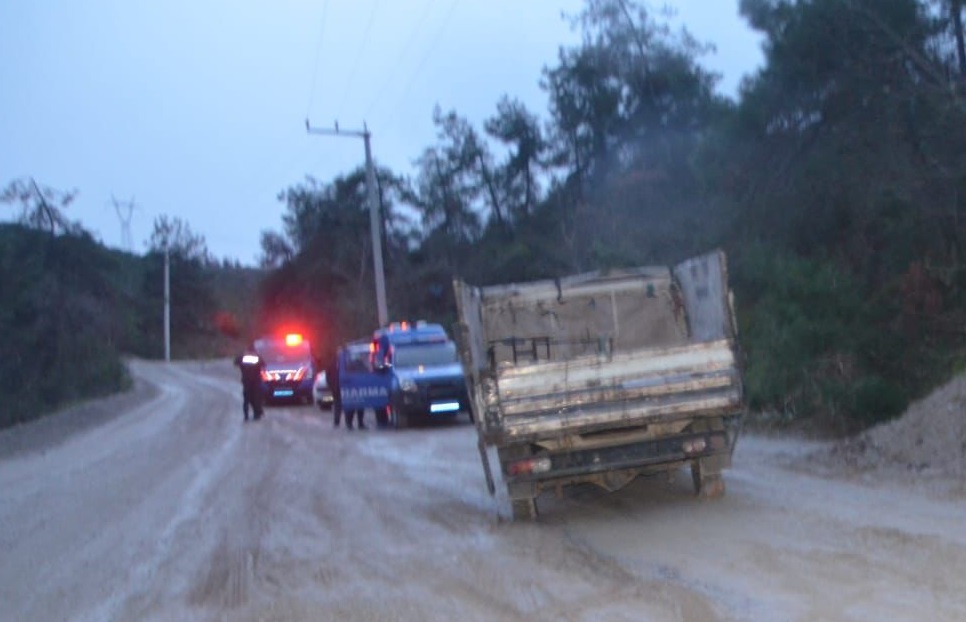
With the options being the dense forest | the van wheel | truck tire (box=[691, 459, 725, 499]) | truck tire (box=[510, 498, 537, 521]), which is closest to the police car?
the dense forest

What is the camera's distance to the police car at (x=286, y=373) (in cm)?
3812

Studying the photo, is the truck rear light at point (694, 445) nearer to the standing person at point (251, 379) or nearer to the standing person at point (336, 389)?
the standing person at point (336, 389)

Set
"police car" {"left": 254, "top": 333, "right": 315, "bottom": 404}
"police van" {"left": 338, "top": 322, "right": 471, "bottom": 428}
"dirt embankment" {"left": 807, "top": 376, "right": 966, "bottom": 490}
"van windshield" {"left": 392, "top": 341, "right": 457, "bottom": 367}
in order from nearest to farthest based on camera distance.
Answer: "dirt embankment" {"left": 807, "top": 376, "right": 966, "bottom": 490}
"police van" {"left": 338, "top": 322, "right": 471, "bottom": 428}
"van windshield" {"left": 392, "top": 341, "right": 457, "bottom": 367}
"police car" {"left": 254, "top": 333, "right": 315, "bottom": 404}

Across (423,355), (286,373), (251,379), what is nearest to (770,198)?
(423,355)

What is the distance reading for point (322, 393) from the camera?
34688mm

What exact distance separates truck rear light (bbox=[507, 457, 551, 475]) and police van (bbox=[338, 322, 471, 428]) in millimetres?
13433

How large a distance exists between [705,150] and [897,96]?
515cm

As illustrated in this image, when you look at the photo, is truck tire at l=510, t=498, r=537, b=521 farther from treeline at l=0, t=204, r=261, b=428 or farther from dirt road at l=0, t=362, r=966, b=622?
treeline at l=0, t=204, r=261, b=428

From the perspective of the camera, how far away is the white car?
113ft

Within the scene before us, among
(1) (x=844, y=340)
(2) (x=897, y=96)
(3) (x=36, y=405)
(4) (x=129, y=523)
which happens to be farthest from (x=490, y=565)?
(3) (x=36, y=405)

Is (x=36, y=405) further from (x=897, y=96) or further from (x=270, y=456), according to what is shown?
(x=897, y=96)

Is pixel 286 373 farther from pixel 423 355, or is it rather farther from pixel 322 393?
pixel 423 355

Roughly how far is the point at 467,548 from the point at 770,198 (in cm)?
1570

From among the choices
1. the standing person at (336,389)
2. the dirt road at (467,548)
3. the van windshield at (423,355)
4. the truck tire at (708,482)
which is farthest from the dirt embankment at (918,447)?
the standing person at (336,389)
